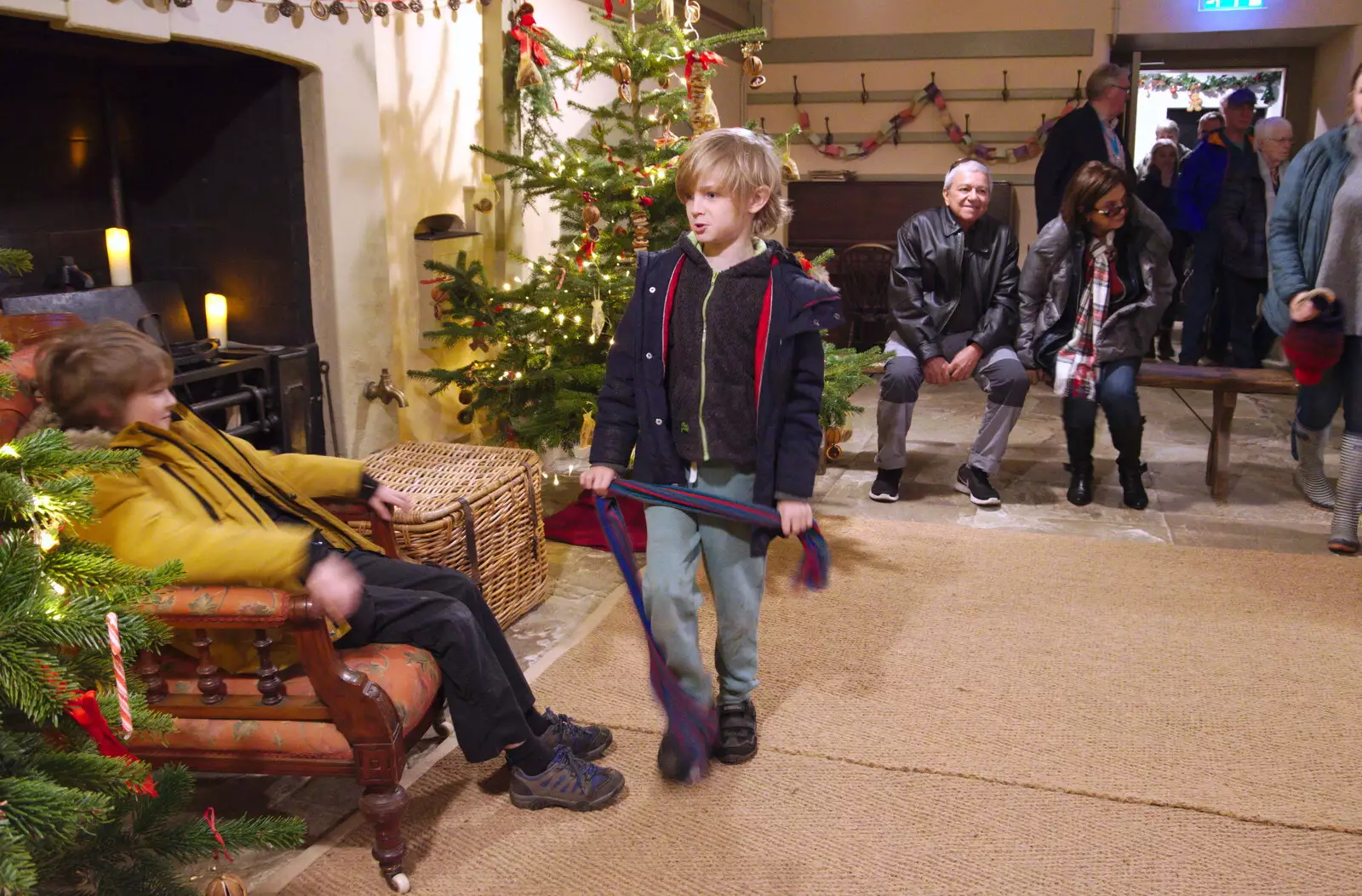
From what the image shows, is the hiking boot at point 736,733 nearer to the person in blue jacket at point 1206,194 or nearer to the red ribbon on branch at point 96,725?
the red ribbon on branch at point 96,725

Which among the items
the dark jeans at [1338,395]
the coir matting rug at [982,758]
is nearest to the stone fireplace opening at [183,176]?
the coir matting rug at [982,758]

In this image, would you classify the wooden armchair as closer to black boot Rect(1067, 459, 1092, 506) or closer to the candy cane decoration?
the candy cane decoration

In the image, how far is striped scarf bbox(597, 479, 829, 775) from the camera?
248cm

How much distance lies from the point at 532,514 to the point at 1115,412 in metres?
2.49

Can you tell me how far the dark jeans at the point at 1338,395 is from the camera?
4148mm

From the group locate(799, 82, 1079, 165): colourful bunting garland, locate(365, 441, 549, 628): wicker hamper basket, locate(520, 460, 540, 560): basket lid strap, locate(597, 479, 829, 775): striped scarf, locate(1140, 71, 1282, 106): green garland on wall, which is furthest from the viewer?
locate(1140, 71, 1282, 106): green garland on wall

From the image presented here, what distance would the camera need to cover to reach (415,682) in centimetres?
232

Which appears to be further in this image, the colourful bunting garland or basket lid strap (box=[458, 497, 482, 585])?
the colourful bunting garland

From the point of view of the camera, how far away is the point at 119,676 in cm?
179

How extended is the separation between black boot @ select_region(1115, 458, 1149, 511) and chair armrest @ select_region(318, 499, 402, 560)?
3187 millimetres

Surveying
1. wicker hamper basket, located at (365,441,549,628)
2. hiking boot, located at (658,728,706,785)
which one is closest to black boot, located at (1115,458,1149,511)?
wicker hamper basket, located at (365,441,549,628)

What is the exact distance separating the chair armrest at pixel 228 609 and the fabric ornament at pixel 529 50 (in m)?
2.84

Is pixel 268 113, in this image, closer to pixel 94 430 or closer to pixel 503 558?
pixel 503 558

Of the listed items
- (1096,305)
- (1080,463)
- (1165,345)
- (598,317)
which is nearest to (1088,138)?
(1096,305)
